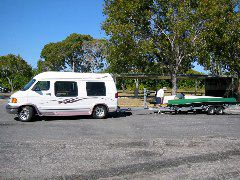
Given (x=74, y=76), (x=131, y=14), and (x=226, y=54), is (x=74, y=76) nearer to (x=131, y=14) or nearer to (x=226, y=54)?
(x=131, y=14)

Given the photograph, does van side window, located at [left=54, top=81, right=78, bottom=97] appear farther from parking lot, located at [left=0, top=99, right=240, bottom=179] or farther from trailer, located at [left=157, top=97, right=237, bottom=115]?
trailer, located at [left=157, top=97, right=237, bottom=115]

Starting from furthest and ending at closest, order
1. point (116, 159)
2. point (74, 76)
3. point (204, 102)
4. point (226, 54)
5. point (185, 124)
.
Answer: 1. point (226, 54)
2. point (204, 102)
3. point (74, 76)
4. point (185, 124)
5. point (116, 159)

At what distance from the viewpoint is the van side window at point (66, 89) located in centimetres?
1423

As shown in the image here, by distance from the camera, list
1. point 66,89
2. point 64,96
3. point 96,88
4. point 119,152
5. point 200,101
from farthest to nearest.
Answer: point 200,101, point 96,88, point 66,89, point 64,96, point 119,152

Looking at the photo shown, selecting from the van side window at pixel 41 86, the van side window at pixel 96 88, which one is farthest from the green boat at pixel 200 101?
the van side window at pixel 41 86

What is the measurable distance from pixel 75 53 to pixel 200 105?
55.2 metres

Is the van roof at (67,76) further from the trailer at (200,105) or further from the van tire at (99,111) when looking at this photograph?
the trailer at (200,105)

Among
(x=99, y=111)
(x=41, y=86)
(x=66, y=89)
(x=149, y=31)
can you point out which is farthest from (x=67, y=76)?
(x=149, y=31)

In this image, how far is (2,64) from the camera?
230 feet

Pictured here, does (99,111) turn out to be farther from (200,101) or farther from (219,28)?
(219,28)

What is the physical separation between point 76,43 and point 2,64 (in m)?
18.2

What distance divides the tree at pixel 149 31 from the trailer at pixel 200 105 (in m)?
10.6

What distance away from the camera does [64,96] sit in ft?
47.0

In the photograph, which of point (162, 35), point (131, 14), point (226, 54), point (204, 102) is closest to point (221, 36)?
point (226, 54)
